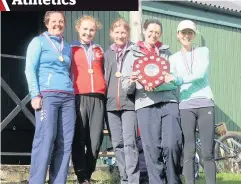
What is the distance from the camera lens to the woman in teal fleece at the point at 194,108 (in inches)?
218

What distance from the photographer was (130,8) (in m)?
9.12

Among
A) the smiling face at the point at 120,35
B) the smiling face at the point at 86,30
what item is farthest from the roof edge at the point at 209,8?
the smiling face at the point at 86,30

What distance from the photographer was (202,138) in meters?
5.57

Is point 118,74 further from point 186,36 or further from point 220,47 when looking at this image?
point 220,47

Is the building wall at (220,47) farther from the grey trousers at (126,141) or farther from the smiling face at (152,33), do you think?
the grey trousers at (126,141)

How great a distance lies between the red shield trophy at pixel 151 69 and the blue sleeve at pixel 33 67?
0.92 metres

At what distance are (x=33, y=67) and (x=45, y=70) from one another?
12 cm

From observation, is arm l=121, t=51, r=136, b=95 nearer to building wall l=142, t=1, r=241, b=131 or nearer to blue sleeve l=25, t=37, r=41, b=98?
blue sleeve l=25, t=37, r=41, b=98

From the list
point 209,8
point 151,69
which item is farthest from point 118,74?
point 209,8

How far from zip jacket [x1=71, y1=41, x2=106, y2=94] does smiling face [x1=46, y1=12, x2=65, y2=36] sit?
0.79ft

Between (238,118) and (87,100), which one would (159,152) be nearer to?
(87,100)

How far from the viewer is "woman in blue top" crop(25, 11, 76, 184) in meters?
5.38

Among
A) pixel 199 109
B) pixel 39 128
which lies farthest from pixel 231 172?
pixel 39 128

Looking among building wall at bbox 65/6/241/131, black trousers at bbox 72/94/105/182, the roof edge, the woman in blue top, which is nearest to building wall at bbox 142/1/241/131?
building wall at bbox 65/6/241/131
